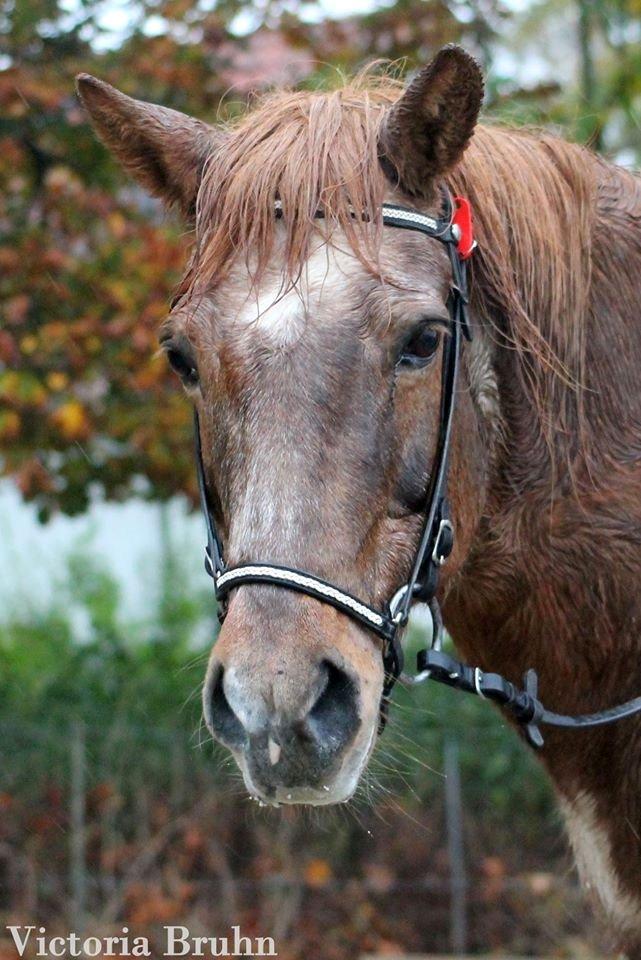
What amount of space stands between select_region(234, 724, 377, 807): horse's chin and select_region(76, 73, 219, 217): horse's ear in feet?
4.74

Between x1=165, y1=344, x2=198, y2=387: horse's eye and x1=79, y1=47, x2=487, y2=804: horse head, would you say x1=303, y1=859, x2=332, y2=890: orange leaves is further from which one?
x1=165, y1=344, x2=198, y2=387: horse's eye

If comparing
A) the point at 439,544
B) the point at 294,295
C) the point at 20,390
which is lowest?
the point at 20,390

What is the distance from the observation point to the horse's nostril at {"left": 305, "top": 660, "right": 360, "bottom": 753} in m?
2.28

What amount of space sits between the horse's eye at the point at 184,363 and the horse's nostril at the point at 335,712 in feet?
2.57

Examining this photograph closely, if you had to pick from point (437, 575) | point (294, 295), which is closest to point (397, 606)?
point (437, 575)

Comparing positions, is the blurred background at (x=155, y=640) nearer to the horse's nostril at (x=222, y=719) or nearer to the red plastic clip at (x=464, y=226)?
the red plastic clip at (x=464, y=226)

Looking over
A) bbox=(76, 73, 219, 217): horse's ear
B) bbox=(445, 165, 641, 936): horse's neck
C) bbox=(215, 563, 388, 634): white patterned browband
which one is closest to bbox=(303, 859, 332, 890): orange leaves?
bbox=(445, 165, 641, 936): horse's neck

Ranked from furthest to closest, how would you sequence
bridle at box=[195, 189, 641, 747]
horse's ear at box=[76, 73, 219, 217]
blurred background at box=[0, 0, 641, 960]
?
blurred background at box=[0, 0, 641, 960], horse's ear at box=[76, 73, 219, 217], bridle at box=[195, 189, 641, 747]

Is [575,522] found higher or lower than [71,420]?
higher

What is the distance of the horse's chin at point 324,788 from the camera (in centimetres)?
231

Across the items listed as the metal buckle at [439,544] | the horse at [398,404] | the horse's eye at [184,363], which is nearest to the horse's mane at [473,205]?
the horse at [398,404]

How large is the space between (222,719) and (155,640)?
6.53 m

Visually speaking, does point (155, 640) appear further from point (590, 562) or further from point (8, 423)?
point (590, 562)

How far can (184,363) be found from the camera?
2764mm
